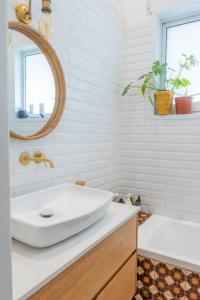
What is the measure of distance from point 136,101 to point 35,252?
170cm

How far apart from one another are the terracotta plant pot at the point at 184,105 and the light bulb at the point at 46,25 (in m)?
1.21

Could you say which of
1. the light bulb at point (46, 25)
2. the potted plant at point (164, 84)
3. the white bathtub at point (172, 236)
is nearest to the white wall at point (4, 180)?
the light bulb at point (46, 25)

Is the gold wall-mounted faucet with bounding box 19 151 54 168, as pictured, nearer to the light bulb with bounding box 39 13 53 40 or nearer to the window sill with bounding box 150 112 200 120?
the light bulb with bounding box 39 13 53 40

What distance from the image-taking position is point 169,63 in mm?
2201

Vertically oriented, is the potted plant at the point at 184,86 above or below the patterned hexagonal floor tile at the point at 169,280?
above

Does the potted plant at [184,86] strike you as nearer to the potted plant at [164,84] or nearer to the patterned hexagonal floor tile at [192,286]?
the potted plant at [164,84]

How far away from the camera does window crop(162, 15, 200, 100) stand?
2066mm

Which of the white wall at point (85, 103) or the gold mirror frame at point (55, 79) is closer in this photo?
the gold mirror frame at point (55, 79)

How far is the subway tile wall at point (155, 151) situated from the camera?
1962mm

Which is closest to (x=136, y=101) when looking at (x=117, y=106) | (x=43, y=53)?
(x=117, y=106)

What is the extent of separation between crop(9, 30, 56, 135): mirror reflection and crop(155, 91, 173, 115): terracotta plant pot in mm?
1041

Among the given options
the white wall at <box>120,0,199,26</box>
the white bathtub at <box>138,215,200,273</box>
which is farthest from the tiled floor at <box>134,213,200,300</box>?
the white wall at <box>120,0,199,26</box>

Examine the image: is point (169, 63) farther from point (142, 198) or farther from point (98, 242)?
point (98, 242)

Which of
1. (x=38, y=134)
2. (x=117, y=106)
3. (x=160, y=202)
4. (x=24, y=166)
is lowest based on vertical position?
(x=160, y=202)
